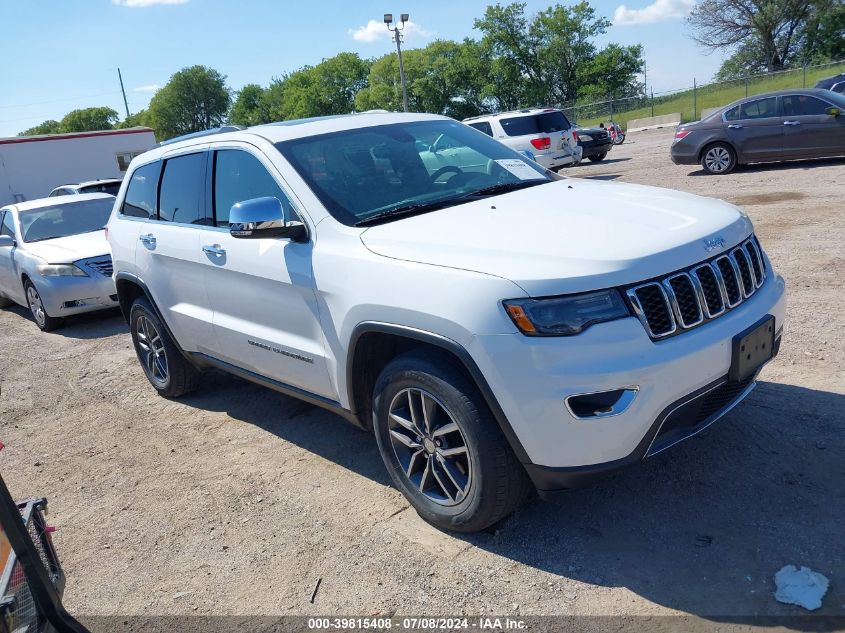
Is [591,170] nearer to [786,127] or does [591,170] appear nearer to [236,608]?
[786,127]

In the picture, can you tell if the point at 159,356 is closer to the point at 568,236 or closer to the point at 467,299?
the point at 467,299

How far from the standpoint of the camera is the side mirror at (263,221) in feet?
11.9

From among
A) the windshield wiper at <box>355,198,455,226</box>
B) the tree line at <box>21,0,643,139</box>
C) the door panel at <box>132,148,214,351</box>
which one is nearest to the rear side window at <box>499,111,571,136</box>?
the door panel at <box>132,148,214,351</box>

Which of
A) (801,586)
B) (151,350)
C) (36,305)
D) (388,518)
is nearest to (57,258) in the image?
(36,305)

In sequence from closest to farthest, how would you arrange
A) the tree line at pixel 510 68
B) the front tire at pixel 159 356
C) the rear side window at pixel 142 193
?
1. the rear side window at pixel 142 193
2. the front tire at pixel 159 356
3. the tree line at pixel 510 68

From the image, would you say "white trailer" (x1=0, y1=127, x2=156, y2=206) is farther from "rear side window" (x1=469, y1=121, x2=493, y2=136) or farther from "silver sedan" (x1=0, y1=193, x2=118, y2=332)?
"silver sedan" (x1=0, y1=193, x2=118, y2=332)

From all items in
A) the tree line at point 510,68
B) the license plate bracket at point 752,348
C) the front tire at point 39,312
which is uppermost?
the tree line at point 510,68

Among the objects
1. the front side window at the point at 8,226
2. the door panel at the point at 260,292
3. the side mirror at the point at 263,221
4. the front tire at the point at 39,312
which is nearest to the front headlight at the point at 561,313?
the door panel at the point at 260,292

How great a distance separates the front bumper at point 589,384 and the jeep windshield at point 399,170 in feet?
4.01

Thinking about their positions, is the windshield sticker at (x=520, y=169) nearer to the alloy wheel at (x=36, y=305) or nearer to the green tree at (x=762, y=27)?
the alloy wheel at (x=36, y=305)

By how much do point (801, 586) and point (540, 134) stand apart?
15.6 meters

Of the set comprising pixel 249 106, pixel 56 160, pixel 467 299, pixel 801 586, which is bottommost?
pixel 801 586

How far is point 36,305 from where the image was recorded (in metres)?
9.37

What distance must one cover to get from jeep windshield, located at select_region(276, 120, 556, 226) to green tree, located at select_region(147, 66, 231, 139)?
11074cm
